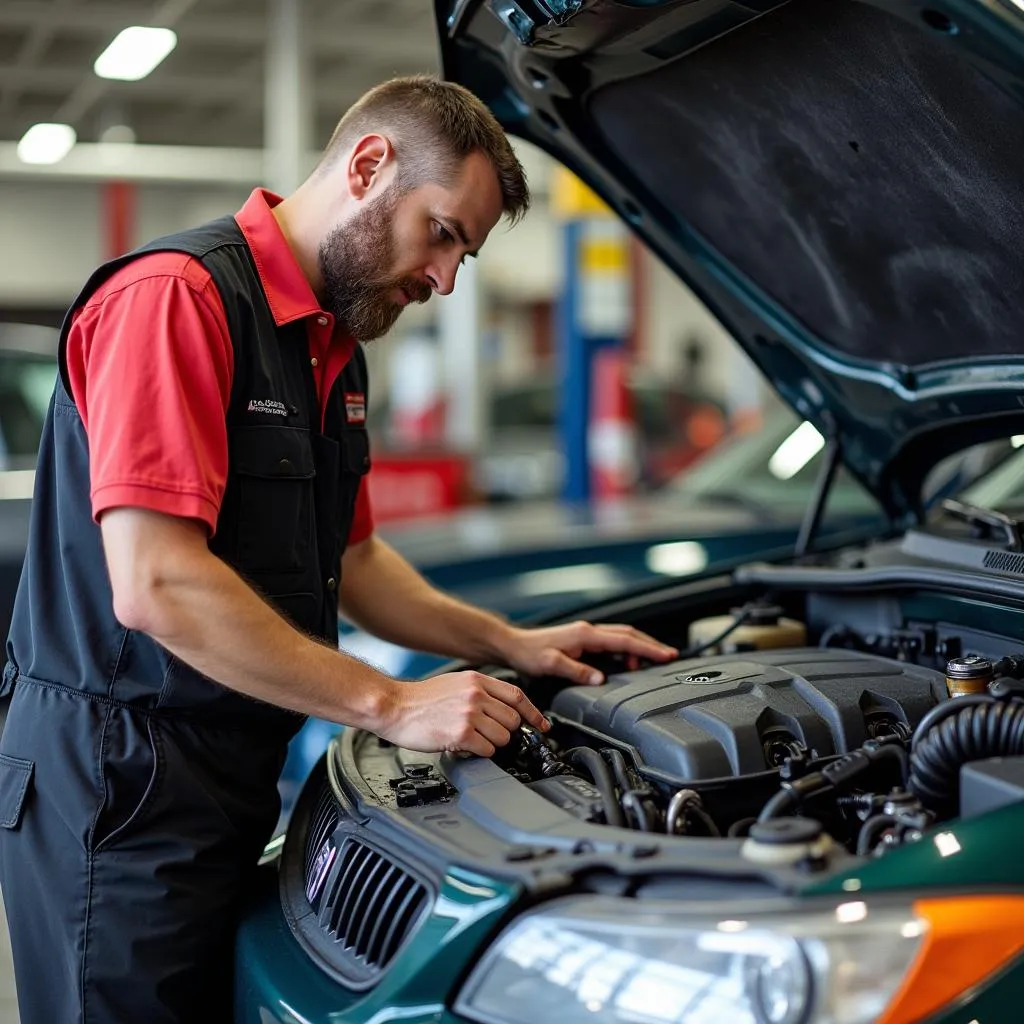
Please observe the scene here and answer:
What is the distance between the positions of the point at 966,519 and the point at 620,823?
1.06 m

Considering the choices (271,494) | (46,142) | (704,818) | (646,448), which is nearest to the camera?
(704,818)

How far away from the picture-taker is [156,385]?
1536 mm

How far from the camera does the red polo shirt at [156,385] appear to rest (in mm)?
1503

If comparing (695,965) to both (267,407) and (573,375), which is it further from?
(573,375)

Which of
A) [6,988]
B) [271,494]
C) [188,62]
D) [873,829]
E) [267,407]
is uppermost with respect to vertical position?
[188,62]

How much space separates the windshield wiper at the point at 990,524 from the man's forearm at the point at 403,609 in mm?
781

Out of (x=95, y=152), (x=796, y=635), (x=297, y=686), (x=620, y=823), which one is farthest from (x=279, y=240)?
(x=95, y=152)

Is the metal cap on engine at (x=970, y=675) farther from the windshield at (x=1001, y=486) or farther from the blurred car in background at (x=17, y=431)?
the blurred car in background at (x=17, y=431)

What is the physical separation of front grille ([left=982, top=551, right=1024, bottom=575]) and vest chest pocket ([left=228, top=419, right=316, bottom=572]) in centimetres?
99

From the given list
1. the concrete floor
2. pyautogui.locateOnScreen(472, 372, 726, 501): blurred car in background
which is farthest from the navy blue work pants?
pyautogui.locateOnScreen(472, 372, 726, 501): blurred car in background

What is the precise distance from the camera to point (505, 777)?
1.54 metres

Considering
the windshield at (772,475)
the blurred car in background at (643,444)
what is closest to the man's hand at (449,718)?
the windshield at (772,475)

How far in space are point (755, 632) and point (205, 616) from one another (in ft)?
3.22

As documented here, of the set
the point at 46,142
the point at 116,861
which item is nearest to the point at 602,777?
the point at 116,861
